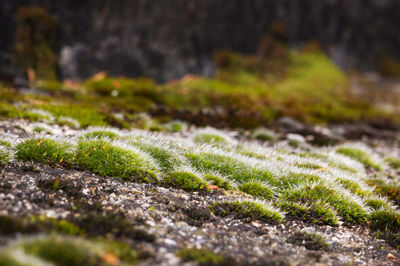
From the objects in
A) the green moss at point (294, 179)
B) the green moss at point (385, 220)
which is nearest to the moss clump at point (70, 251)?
the green moss at point (294, 179)

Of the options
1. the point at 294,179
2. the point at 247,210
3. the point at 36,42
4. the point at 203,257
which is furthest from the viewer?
the point at 36,42

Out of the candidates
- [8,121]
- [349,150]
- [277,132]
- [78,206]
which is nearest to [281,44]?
[277,132]

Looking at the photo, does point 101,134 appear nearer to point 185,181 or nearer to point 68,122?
point 185,181

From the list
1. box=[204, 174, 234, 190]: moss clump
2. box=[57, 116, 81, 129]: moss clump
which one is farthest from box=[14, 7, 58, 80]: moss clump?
box=[204, 174, 234, 190]: moss clump

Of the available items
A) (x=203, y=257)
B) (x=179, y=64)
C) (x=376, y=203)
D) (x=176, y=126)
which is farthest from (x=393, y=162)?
(x=179, y=64)

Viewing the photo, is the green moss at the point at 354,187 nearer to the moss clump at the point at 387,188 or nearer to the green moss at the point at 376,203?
the green moss at the point at 376,203

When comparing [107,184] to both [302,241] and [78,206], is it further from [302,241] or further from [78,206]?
[302,241]

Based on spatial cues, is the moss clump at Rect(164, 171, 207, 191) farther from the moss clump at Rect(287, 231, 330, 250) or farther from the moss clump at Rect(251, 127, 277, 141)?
the moss clump at Rect(251, 127, 277, 141)
